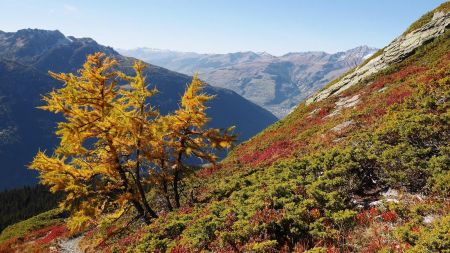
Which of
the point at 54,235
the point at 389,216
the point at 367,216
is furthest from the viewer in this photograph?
the point at 54,235

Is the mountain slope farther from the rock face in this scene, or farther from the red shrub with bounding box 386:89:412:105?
the rock face

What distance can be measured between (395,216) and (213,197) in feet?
37.3

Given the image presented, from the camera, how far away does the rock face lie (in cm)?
4097

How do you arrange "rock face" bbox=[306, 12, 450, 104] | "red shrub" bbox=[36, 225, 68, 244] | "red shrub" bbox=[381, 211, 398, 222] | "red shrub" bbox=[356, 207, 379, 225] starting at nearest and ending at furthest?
1. "red shrub" bbox=[381, 211, 398, 222]
2. "red shrub" bbox=[356, 207, 379, 225]
3. "red shrub" bbox=[36, 225, 68, 244]
4. "rock face" bbox=[306, 12, 450, 104]

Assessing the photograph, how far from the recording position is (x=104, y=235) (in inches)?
890

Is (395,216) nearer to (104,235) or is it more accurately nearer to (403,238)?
(403,238)

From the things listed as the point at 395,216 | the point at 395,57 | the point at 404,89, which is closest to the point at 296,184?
the point at 395,216

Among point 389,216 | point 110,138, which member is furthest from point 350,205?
point 110,138

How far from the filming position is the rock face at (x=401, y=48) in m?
41.0

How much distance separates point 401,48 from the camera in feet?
141

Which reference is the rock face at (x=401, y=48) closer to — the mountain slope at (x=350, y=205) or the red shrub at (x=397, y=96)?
the red shrub at (x=397, y=96)

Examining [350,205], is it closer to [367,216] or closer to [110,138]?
[367,216]

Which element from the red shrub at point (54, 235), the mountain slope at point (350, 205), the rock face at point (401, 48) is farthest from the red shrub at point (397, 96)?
the red shrub at point (54, 235)

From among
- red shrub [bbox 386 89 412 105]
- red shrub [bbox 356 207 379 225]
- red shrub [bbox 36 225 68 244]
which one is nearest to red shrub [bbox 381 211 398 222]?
red shrub [bbox 356 207 379 225]
